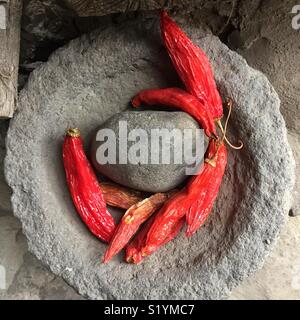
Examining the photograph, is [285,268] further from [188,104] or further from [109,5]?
[109,5]

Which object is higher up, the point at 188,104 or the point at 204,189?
the point at 188,104

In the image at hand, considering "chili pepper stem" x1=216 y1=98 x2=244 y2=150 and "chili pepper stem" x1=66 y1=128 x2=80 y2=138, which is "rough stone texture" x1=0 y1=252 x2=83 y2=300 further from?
"chili pepper stem" x1=216 y1=98 x2=244 y2=150

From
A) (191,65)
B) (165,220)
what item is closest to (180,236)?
(165,220)

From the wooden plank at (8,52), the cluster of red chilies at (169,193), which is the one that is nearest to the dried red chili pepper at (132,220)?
the cluster of red chilies at (169,193)

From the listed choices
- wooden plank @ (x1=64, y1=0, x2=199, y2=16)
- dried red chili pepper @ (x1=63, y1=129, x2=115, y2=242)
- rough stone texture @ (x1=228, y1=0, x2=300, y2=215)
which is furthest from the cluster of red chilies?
rough stone texture @ (x1=228, y1=0, x2=300, y2=215)

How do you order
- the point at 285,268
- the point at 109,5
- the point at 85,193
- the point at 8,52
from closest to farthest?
the point at 109,5, the point at 8,52, the point at 85,193, the point at 285,268

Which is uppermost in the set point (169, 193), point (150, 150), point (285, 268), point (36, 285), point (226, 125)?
point (226, 125)
